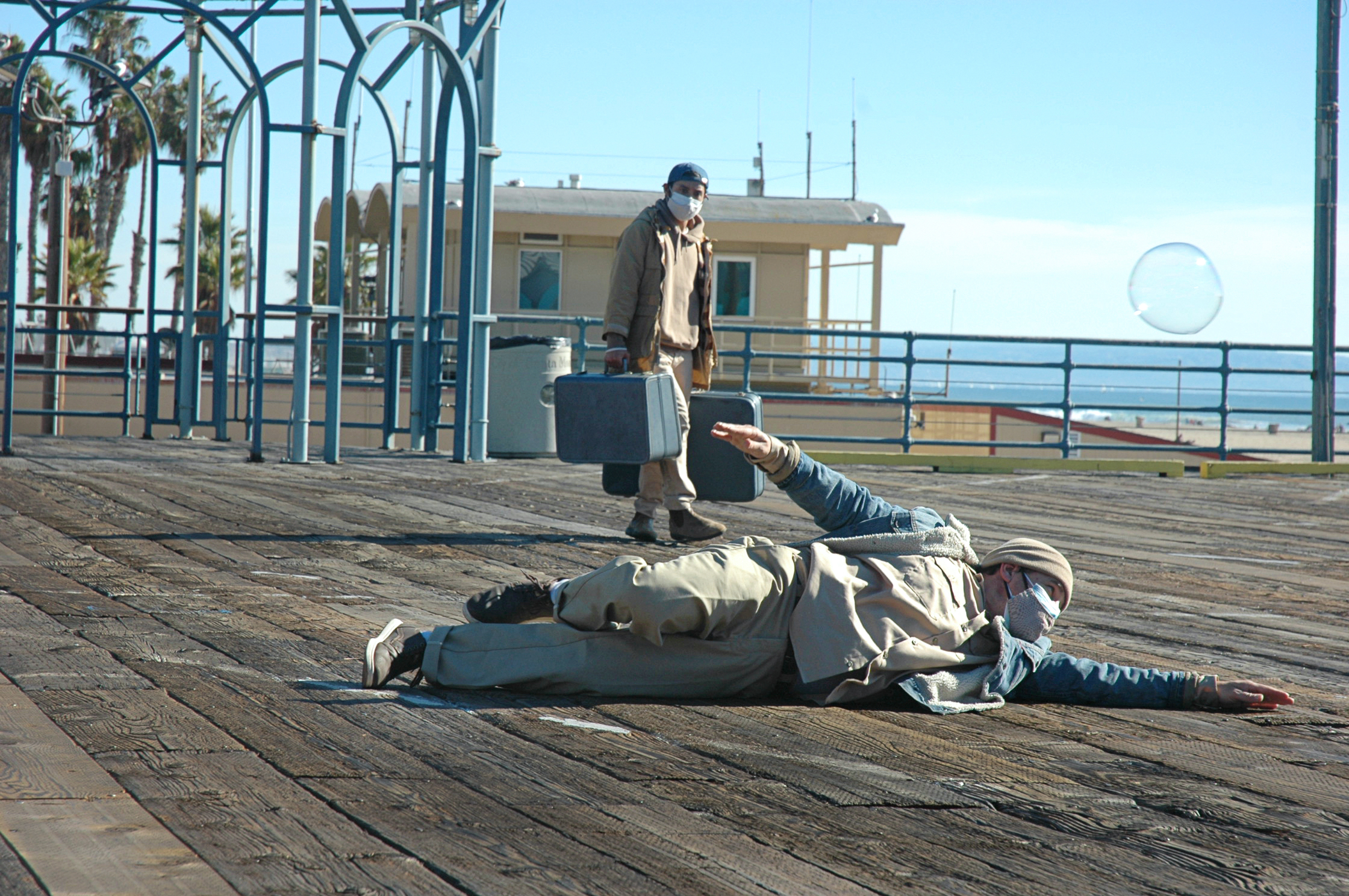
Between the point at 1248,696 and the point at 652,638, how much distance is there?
1.49m

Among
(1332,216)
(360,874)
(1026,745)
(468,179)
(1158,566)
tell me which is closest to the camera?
(360,874)

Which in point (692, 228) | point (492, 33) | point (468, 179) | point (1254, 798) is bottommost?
point (1254, 798)

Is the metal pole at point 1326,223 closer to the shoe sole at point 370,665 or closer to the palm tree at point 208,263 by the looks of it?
the shoe sole at point 370,665

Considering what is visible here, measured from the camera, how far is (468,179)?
11.1m

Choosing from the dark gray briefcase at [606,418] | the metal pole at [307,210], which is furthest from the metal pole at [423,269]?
the dark gray briefcase at [606,418]

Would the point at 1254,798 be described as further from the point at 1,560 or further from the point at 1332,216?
the point at 1332,216

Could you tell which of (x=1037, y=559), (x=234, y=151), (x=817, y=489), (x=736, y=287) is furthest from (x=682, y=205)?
(x=736, y=287)

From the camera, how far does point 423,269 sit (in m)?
13.1

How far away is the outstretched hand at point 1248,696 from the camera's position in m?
Result: 3.43

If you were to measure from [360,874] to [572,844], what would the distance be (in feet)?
1.14

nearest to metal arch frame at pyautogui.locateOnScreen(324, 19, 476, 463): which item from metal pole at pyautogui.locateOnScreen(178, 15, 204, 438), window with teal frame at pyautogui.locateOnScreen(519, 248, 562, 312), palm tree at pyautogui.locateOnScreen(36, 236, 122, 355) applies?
metal pole at pyautogui.locateOnScreen(178, 15, 204, 438)

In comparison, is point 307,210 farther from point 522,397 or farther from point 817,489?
point 817,489

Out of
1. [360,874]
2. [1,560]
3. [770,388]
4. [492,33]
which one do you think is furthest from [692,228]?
[770,388]

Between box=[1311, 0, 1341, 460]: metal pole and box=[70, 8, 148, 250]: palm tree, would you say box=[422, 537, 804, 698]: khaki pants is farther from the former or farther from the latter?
box=[70, 8, 148, 250]: palm tree
